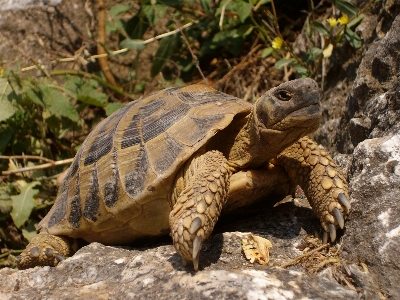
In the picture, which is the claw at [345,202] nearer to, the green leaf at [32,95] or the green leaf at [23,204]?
the green leaf at [23,204]

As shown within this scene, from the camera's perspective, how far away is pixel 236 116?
2607mm

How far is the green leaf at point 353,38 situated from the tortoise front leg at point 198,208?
1.74m

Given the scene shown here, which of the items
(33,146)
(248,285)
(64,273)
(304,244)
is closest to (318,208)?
(304,244)

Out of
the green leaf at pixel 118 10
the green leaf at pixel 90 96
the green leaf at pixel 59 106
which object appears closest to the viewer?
the green leaf at pixel 59 106

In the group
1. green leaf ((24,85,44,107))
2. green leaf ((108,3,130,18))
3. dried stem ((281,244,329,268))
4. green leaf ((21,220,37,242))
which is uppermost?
green leaf ((108,3,130,18))

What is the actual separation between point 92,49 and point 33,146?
1.32m

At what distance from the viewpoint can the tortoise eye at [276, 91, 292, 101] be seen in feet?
7.08

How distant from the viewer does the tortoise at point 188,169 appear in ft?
6.93

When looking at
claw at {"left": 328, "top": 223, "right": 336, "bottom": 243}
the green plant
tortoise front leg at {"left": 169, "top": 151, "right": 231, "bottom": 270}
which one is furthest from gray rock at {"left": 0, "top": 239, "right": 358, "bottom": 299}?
the green plant

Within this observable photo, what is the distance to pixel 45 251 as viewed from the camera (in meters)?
2.75

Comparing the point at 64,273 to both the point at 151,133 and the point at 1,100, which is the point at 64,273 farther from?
the point at 1,100

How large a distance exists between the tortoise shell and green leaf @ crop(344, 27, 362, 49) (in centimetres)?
127

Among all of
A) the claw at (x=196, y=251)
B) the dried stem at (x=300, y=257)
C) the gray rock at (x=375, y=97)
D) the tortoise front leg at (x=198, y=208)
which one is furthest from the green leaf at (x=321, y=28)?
the claw at (x=196, y=251)

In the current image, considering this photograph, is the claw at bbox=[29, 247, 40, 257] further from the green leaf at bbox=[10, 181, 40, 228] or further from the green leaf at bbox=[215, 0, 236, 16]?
the green leaf at bbox=[215, 0, 236, 16]
